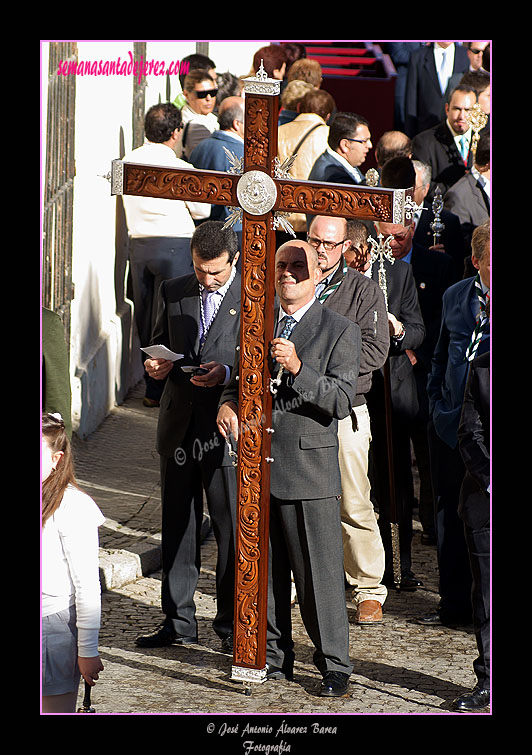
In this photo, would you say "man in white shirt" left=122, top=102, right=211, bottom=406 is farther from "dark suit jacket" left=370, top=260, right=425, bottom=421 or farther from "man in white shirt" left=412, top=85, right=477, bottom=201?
"dark suit jacket" left=370, top=260, right=425, bottom=421

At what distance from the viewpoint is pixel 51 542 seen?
15.3ft

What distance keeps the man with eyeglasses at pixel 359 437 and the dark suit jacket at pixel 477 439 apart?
1160mm

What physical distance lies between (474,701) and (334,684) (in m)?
0.64

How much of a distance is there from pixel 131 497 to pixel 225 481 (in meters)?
2.53

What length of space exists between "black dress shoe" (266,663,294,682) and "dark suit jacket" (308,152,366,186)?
161 inches

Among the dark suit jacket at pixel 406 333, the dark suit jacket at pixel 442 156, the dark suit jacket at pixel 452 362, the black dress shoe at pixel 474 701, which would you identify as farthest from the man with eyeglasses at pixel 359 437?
the dark suit jacket at pixel 442 156

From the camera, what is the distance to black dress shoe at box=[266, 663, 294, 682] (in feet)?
20.0

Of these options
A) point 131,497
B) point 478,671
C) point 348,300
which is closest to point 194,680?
point 478,671

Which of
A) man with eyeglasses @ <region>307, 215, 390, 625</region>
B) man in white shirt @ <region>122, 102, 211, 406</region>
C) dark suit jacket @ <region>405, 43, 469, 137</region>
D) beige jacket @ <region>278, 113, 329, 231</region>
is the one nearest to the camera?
man with eyeglasses @ <region>307, 215, 390, 625</region>

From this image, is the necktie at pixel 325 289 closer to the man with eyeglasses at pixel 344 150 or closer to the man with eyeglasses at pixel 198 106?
the man with eyeglasses at pixel 344 150

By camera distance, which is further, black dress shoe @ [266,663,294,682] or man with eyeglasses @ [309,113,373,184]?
man with eyeglasses @ [309,113,373,184]

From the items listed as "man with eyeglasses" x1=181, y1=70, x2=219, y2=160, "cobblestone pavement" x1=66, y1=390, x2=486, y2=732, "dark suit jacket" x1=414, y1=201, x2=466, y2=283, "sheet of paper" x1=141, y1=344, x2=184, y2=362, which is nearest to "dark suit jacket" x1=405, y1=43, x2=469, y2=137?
"man with eyeglasses" x1=181, y1=70, x2=219, y2=160

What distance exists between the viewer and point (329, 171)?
9219 millimetres

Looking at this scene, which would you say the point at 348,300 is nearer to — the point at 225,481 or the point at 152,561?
the point at 225,481
